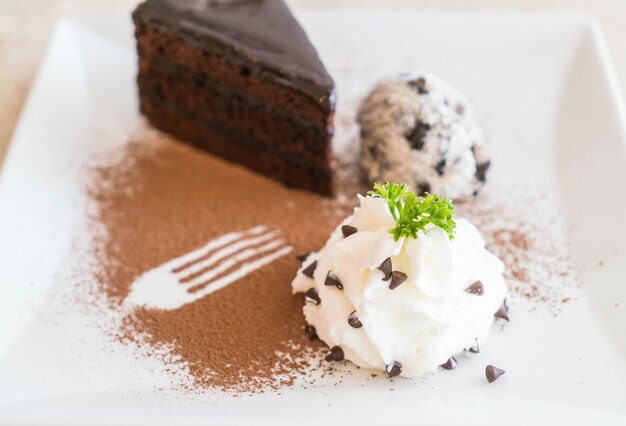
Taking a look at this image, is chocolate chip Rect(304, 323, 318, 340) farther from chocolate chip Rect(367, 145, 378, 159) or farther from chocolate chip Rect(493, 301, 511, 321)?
chocolate chip Rect(367, 145, 378, 159)

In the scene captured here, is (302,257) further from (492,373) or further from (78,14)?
(78,14)

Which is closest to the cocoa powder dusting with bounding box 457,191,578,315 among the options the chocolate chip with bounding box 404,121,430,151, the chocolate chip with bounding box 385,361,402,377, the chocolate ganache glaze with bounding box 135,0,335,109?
the chocolate chip with bounding box 404,121,430,151

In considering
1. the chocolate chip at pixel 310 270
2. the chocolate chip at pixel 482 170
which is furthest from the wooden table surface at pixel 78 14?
the chocolate chip at pixel 310 270

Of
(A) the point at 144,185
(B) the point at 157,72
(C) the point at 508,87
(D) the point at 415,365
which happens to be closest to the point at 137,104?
(B) the point at 157,72

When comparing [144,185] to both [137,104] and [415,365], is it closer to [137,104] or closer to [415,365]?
[137,104]

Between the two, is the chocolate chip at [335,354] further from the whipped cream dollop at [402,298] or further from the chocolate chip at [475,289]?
the chocolate chip at [475,289]

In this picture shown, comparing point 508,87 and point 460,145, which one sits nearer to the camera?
point 460,145
